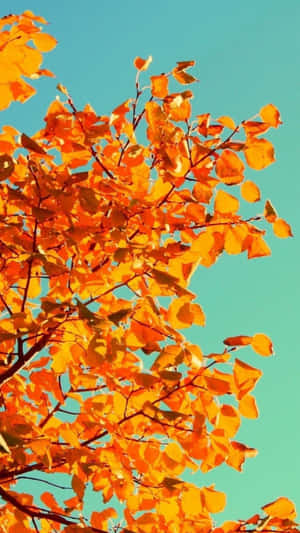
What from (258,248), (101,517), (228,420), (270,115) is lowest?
(101,517)

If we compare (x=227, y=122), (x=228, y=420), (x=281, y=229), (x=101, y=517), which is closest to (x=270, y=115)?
(x=227, y=122)

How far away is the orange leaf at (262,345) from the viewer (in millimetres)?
2049

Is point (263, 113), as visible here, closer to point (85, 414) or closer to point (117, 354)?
point (117, 354)

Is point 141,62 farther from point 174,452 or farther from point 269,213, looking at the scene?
point 174,452

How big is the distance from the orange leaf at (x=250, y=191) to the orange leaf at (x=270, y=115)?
220 millimetres

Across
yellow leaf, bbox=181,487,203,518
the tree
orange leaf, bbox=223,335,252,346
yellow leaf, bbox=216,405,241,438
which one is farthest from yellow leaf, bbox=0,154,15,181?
yellow leaf, bbox=181,487,203,518

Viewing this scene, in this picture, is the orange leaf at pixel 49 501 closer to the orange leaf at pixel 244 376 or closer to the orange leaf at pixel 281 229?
the orange leaf at pixel 244 376

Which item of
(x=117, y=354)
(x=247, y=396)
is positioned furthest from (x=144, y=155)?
(x=247, y=396)

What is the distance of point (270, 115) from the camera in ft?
7.00

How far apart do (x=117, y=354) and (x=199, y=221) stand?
2.13 ft

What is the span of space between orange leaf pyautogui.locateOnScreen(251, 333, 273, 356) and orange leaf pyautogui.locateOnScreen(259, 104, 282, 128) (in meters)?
0.75

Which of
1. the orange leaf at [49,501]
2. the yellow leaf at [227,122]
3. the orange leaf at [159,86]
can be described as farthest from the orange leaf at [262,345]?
the orange leaf at [49,501]

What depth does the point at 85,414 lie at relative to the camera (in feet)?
7.53

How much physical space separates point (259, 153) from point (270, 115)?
16 cm
